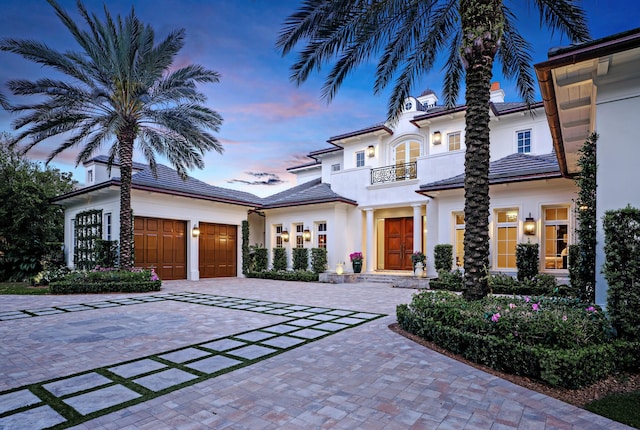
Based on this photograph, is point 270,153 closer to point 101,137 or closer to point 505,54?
point 101,137

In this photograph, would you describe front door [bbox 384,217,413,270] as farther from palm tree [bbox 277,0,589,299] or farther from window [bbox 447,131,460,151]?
palm tree [bbox 277,0,589,299]

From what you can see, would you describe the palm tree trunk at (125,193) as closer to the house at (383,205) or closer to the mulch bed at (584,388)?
the house at (383,205)

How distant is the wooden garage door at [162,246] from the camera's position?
50.9 ft

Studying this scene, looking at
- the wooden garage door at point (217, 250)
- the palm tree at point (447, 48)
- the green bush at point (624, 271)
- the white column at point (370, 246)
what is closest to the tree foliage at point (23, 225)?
the wooden garage door at point (217, 250)

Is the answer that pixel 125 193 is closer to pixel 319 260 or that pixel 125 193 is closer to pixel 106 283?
pixel 106 283

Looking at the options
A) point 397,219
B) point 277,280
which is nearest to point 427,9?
point 397,219

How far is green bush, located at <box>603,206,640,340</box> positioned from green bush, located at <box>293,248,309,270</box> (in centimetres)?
1431

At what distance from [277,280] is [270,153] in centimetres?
793

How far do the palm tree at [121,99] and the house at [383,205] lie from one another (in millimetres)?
2045

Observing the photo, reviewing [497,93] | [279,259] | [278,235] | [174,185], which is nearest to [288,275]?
[279,259]

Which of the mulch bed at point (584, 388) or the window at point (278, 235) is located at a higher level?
the window at point (278, 235)

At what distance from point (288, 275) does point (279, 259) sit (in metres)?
1.79

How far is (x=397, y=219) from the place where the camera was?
18.4 meters

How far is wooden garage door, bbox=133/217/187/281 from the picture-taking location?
15500 mm
